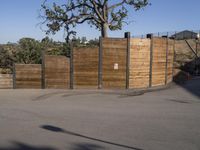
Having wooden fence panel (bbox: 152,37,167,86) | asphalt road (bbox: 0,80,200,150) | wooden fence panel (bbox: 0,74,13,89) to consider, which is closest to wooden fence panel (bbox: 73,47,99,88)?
asphalt road (bbox: 0,80,200,150)

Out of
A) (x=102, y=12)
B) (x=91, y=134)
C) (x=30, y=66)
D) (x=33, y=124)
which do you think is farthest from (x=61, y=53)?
(x=91, y=134)

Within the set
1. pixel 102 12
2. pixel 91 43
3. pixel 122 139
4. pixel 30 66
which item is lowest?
pixel 122 139

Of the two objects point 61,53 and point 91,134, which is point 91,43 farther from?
point 91,134

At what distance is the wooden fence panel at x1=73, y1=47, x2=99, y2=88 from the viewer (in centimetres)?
1869

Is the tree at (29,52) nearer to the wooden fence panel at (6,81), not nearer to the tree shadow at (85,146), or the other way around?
the wooden fence panel at (6,81)

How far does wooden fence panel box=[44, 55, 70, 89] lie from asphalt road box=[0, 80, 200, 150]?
218 cm

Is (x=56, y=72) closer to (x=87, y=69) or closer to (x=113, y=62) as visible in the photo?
(x=87, y=69)

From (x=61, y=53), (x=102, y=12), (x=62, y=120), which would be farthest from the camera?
(x=102, y=12)

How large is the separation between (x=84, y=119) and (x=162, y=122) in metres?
2.41

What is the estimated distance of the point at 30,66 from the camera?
18656 mm

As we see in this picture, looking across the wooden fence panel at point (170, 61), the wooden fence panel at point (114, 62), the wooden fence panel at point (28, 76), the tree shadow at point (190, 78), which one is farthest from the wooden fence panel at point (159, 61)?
the wooden fence panel at point (28, 76)

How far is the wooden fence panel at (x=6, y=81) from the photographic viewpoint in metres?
18.7

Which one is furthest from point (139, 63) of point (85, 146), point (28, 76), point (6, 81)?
point (85, 146)

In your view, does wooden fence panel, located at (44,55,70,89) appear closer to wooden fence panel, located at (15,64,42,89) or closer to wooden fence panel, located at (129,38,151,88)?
wooden fence panel, located at (15,64,42,89)
